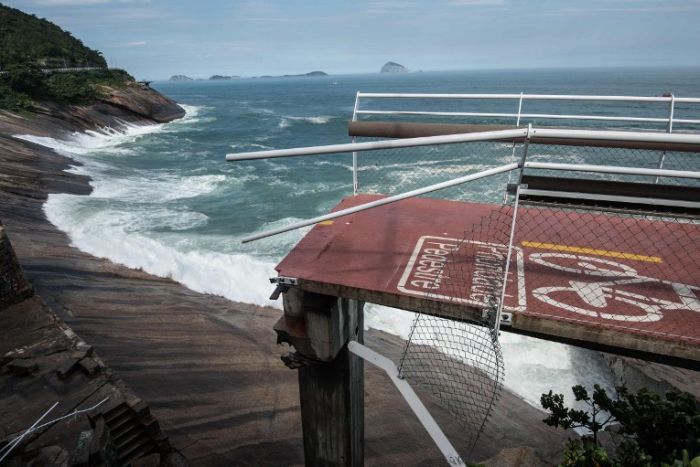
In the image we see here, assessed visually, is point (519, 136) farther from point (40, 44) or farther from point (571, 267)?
point (40, 44)

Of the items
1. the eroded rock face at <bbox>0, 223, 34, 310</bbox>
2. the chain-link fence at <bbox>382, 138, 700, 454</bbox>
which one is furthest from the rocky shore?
the chain-link fence at <bbox>382, 138, 700, 454</bbox>

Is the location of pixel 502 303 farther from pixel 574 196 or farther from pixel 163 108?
pixel 163 108

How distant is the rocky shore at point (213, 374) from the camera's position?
26.9ft

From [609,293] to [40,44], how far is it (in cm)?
7957

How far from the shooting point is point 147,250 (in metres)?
16.6

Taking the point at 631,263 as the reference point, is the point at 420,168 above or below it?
below

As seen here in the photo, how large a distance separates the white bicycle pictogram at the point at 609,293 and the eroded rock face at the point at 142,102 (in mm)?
54644

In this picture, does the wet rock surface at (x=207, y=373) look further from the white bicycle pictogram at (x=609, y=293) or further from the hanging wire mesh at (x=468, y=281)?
the white bicycle pictogram at (x=609, y=293)

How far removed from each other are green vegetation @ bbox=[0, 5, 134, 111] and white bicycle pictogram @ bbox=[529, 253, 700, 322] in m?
42.4

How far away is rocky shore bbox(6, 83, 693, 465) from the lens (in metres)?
8.20

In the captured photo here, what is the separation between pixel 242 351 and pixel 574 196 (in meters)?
8.97

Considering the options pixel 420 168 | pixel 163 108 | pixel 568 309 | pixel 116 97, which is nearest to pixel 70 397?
pixel 568 309

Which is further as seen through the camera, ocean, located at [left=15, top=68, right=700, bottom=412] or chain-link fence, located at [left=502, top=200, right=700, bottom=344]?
ocean, located at [left=15, top=68, right=700, bottom=412]

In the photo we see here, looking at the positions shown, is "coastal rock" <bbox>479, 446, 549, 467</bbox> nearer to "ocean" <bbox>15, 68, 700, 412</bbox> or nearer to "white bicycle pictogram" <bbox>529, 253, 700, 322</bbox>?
"ocean" <bbox>15, 68, 700, 412</bbox>
